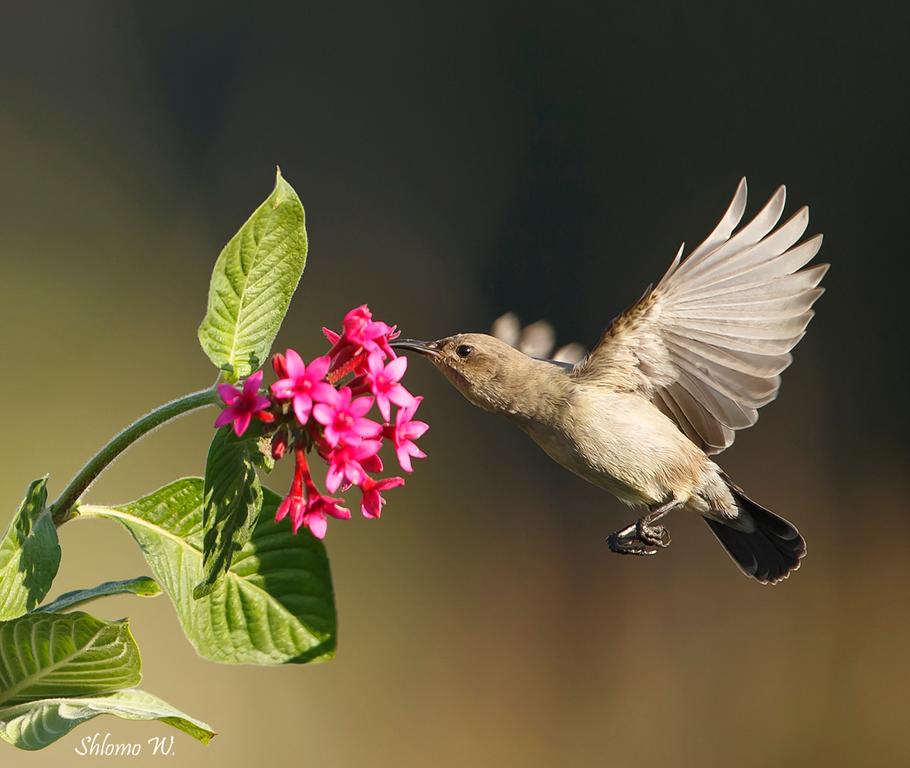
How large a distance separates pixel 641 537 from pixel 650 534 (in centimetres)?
1

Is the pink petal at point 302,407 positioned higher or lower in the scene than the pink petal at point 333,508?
higher

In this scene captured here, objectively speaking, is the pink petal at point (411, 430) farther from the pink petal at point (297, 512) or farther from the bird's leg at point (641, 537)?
the bird's leg at point (641, 537)

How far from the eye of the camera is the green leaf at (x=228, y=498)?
84 cm

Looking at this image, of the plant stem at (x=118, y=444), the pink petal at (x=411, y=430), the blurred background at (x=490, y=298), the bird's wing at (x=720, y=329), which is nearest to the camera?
the plant stem at (x=118, y=444)

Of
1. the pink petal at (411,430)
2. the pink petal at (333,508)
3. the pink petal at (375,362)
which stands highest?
the pink petal at (375,362)

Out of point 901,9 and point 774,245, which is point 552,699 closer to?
point 774,245

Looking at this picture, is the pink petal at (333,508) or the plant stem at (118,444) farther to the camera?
the pink petal at (333,508)

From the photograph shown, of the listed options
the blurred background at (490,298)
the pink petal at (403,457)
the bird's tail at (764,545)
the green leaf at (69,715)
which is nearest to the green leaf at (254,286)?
the pink petal at (403,457)

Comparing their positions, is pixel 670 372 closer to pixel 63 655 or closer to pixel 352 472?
pixel 352 472

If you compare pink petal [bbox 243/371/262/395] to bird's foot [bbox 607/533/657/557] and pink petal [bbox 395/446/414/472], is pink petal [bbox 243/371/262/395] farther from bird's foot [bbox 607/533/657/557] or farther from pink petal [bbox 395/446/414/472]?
bird's foot [bbox 607/533/657/557]

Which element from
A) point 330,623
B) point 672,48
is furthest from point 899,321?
point 330,623

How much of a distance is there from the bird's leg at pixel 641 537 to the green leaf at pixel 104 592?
813mm

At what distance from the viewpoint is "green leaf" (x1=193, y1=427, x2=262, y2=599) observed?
0.84 m

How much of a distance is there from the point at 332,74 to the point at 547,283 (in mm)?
978
